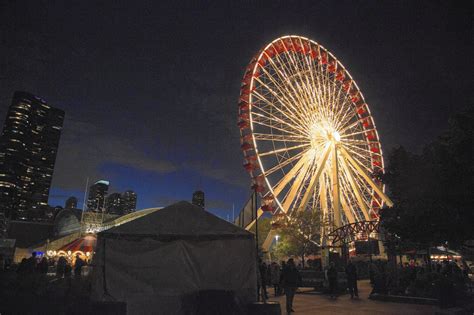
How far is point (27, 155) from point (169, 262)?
181 m

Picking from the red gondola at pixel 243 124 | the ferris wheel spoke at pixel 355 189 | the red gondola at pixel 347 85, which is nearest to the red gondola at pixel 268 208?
the red gondola at pixel 243 124

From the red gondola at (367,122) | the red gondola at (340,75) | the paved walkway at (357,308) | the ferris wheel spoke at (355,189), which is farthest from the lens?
the red gondola at (367,122)

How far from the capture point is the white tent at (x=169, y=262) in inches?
293

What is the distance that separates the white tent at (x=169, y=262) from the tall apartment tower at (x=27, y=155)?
5871 inches

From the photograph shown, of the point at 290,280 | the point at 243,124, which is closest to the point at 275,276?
the point at 290,280

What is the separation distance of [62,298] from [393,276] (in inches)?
541

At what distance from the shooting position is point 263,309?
6750 mm

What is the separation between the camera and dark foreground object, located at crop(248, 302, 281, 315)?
673 cm

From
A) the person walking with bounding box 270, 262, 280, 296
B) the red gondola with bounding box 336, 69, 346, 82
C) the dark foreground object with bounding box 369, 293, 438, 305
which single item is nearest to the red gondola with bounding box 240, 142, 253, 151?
the person walking with bounding box 270, 262, 280, 296

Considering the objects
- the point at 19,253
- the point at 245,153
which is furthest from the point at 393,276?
the point at 19,253

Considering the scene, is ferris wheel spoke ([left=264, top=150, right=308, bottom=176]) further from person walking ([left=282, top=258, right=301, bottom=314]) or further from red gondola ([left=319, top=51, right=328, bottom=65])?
person walking ([left=282, top=258, right=301, bottom=314])

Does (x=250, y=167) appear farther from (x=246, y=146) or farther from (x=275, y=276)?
(x=275, y=276)

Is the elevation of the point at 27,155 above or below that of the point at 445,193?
above

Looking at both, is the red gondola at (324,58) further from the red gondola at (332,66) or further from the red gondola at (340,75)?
the red gondola at (340,75)
